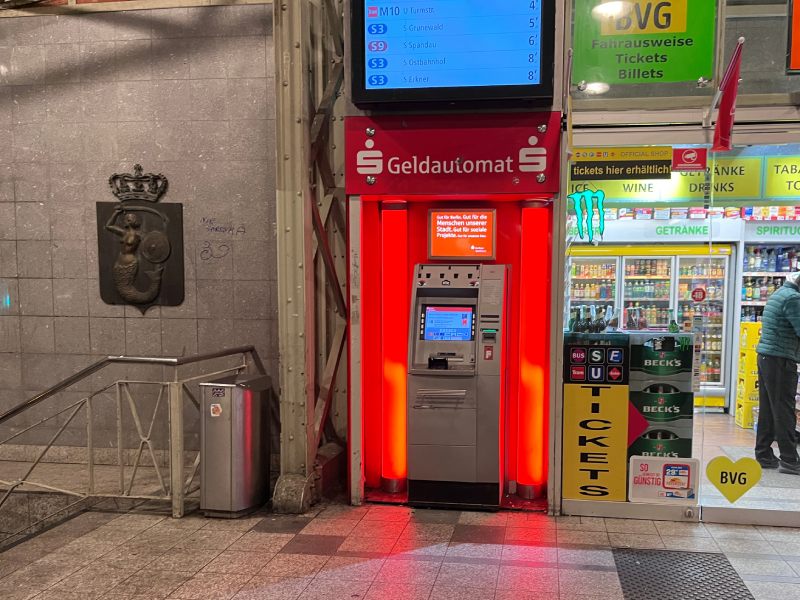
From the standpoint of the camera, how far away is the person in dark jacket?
4.50 m

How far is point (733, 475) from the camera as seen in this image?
407 centimetres

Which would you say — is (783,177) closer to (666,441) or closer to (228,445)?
(666,441)

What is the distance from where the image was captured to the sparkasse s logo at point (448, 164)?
4020mm

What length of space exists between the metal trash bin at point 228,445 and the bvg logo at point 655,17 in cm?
341

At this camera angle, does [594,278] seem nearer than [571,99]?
No

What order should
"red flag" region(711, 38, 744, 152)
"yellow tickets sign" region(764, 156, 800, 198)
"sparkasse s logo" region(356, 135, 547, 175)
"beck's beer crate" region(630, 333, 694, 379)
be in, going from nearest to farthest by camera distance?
"red flag" region(711, 38, 744, 152) < "sparkasse s logo" region(356, 135, 547, 175) < "beck's beer crate" region(630, 333, 694, 379) < "yellow tickets sign" region(764, 156, 800, 198)

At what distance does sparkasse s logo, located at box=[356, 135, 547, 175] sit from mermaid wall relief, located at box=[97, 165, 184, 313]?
5.91 feet

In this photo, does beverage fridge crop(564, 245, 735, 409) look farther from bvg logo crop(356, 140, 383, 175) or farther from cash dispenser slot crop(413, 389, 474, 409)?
bvg logo crop(356, 140, 383, 175)

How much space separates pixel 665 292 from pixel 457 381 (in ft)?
9.17

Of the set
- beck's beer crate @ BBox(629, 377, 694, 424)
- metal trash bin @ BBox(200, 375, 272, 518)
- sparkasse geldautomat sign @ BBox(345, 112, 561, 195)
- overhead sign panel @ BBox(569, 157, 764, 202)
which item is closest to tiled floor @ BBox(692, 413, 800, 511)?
beck's beer crate @ BBox(629, 377, 694, 424)

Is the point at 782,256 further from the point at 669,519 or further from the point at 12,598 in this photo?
the point at 12,598

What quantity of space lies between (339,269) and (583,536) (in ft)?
8.25

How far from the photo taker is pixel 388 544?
149 inches

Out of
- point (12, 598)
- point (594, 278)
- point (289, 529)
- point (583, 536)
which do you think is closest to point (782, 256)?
point (594, 278)
